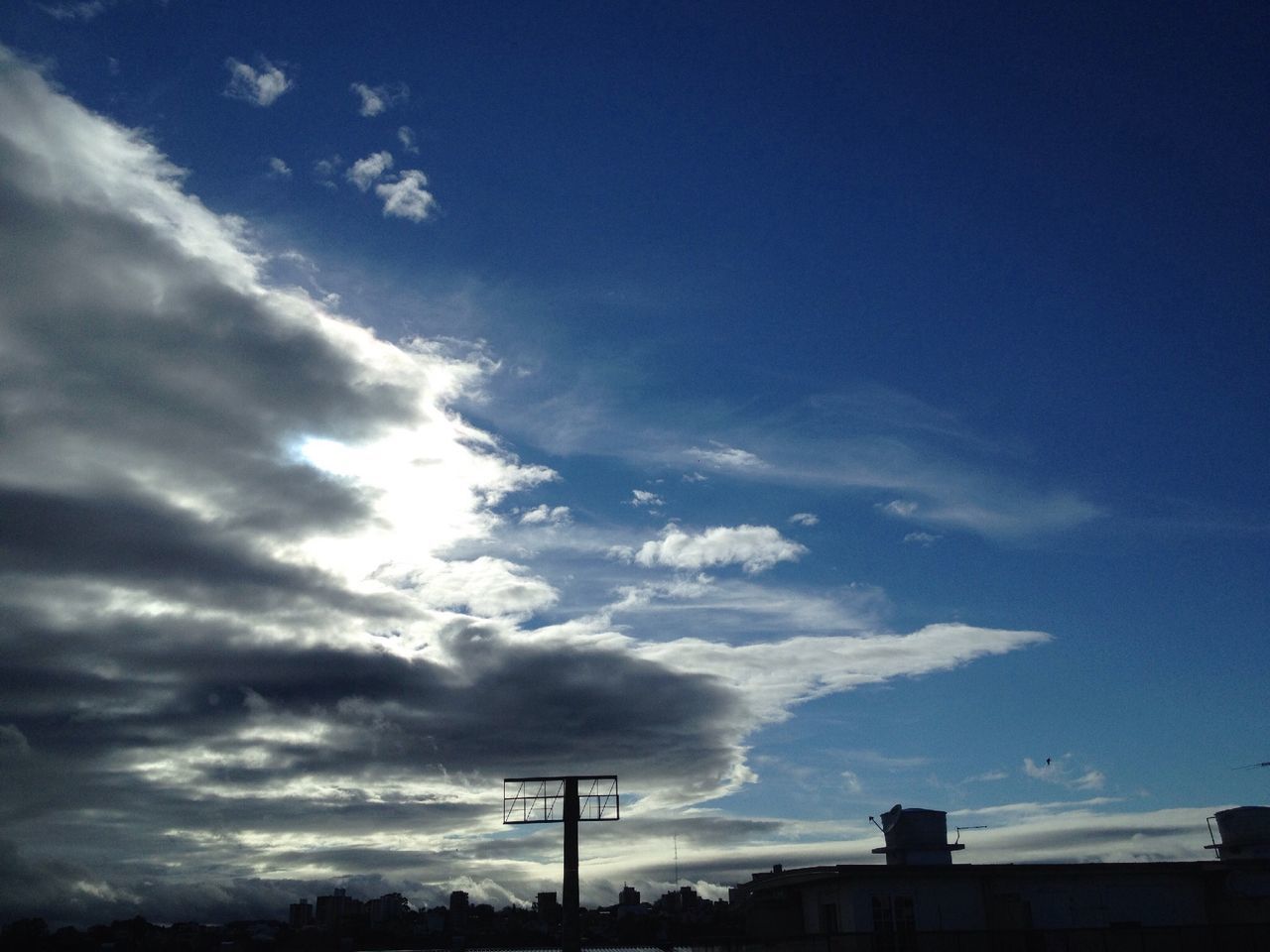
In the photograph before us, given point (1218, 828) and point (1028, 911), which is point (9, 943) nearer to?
point (1028, 911)

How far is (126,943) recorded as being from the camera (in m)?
58.7

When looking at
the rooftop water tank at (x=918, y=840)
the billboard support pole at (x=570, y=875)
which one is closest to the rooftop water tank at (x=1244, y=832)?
the rooftop water tank at (x=918, y=840)

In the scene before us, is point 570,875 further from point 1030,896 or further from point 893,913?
point 1030,896

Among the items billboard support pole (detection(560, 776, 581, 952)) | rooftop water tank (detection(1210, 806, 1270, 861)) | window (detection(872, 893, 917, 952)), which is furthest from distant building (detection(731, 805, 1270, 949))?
billboard support pole (detection(560, 776, 581, 952))

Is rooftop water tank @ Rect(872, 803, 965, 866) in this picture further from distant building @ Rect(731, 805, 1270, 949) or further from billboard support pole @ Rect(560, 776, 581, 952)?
billboard support pole @ Rect(560, 776, 581, 952)

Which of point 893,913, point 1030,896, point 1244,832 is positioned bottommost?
point 893,913

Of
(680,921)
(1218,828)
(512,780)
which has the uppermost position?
(512,780)

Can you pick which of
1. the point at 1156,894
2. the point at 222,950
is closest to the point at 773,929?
the point at 1156,894

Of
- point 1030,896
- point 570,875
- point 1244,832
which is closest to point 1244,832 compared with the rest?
point 1244,832

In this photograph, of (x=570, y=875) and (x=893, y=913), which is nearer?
(x=893, y=913)

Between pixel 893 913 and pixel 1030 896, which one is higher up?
pixel 1030 896

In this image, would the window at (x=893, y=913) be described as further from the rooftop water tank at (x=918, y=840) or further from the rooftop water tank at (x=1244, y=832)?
the rooftop water tank at (x=1244, y=832)

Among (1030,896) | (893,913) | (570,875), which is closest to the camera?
(893,913)

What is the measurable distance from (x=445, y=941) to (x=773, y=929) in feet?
110
